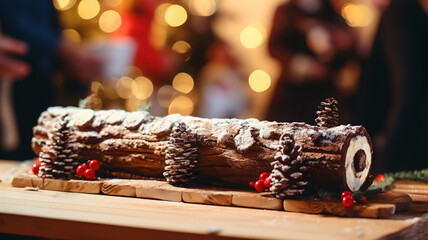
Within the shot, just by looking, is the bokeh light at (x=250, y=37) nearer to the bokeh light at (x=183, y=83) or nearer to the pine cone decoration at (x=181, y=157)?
the bokeh light at (x=183, y=83)

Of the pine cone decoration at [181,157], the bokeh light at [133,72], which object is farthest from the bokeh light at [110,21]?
the pine cone decoration at [181,157]

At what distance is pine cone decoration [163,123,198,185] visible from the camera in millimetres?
1372

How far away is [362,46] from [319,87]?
1235 millimetres

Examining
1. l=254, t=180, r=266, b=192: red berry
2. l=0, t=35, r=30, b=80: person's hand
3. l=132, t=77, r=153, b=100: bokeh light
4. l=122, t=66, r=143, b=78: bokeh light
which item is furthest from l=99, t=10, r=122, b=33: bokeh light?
l=254, t=180, r=266, b=192: red berry

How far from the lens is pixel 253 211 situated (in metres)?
1.21

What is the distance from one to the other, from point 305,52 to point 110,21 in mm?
1499

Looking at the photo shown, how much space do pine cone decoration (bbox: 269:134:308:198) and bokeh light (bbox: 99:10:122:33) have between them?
2.35m

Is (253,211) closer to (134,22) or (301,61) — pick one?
(301,61)

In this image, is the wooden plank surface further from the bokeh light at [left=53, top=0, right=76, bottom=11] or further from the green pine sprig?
the bokeh light at [left=53, top=0, right=76, bottom=11]

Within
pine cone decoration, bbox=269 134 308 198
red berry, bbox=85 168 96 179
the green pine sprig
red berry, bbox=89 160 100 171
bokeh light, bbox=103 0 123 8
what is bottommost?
the green pine sprig

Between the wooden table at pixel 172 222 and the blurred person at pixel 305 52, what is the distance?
1659mm

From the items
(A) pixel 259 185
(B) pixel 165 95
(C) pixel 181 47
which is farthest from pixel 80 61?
(A) pixel 259 185

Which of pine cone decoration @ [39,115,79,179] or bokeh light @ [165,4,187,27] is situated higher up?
bokeh light @ [165,4,187,27]

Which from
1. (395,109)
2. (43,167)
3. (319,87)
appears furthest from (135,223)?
(319,87)
